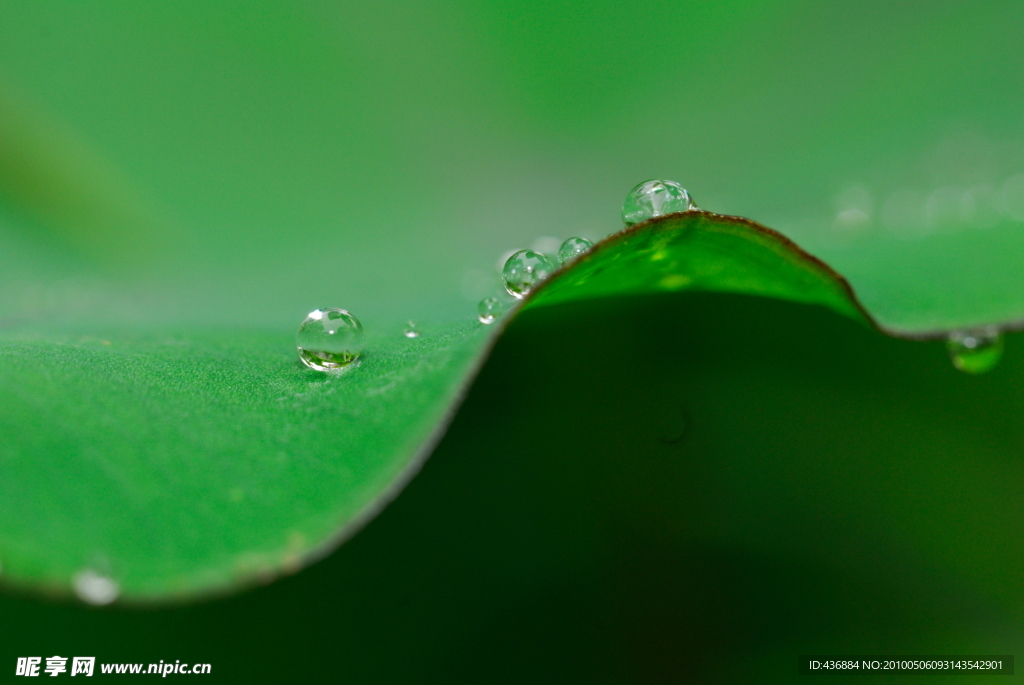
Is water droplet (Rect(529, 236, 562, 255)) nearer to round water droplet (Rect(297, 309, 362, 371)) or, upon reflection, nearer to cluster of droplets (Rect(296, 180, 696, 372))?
cluster of droplets (Rect(296, 180, 696, 372))

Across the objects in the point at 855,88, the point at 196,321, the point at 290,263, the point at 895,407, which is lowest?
the point at 895,407

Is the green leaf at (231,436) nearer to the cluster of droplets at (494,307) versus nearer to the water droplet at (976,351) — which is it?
the cluster of droplets at (494,307)

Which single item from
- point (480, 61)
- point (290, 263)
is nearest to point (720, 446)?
point (290, 263)

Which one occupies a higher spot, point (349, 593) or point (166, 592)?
point (349, 593)

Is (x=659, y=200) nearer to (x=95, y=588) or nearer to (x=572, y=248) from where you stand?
(x=572, y=248)

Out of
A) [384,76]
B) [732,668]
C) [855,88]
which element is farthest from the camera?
[384,76]

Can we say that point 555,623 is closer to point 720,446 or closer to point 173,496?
point 720,446

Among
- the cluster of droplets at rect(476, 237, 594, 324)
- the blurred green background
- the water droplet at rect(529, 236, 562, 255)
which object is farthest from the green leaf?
the water droplet at rect(529, 236, 562, 255)
